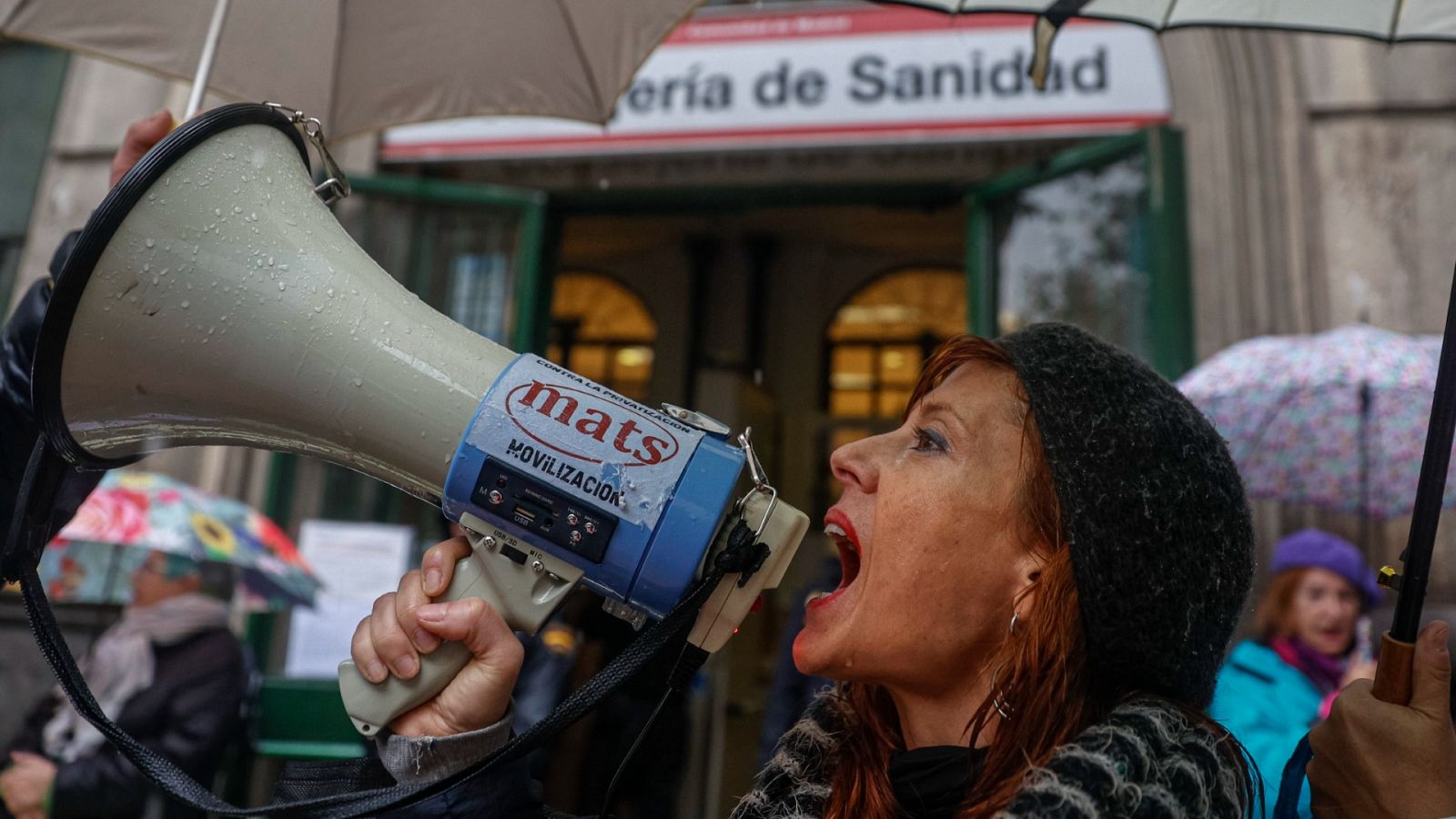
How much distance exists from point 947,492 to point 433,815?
66cm

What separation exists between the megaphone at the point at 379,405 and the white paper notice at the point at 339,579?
3.84 m

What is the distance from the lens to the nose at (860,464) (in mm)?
1232

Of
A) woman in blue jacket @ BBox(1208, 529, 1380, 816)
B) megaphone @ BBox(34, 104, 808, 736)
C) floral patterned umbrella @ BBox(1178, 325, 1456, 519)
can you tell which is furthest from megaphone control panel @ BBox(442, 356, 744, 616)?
floral patterned umbrella @ BBox(1178, 325, 1456, 519)

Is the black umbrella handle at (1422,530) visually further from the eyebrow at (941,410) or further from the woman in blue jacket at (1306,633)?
the woman in blue jacket at (1306,633)

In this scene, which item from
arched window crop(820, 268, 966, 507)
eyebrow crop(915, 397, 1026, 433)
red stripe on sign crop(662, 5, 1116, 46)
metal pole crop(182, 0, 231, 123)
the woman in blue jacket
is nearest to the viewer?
eyebrow crop(915, 397, 1026, 433)

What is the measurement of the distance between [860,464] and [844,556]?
0.13m

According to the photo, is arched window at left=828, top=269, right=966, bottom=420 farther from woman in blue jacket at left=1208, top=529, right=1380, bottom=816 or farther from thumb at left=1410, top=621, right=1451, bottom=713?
thumb at left=1410, top=621, right=1451, bottom=713

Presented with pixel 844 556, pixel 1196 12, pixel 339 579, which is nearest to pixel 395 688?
pixel 844 556

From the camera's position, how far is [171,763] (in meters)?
1.12

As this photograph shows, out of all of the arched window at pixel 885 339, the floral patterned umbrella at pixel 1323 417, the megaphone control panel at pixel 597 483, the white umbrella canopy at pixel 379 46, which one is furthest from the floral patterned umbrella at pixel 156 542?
the arched window at pixel 885 339

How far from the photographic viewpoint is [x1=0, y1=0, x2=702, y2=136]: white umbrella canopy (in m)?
1.78

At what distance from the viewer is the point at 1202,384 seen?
3.50 metres

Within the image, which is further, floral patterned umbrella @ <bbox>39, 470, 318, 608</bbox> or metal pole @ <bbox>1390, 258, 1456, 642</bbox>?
floral patterned umbrella @ <bbox>39, 470, 318, 608</bbox>

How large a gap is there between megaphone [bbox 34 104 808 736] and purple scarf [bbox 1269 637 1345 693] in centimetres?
263
